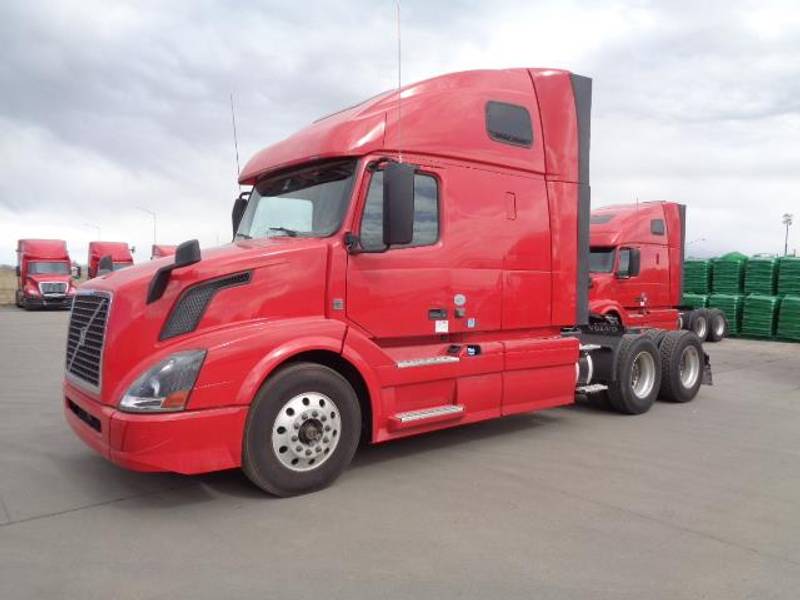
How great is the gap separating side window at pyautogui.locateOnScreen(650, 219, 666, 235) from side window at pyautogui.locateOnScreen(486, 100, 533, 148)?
29.7 feet

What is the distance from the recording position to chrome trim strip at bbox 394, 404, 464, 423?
5.38 meters

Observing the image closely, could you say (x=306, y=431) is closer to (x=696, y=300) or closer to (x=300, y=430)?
(x=300, y=430)

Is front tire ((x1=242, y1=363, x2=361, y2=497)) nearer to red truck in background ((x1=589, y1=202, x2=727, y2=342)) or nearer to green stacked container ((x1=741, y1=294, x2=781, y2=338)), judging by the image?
red truck in background ((x1=589, y1=202, x2=727, y2=342))

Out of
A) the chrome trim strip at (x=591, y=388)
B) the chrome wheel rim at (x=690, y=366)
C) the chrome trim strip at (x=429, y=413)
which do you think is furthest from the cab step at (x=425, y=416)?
the chrome wheel rim at (x=690, y=366)

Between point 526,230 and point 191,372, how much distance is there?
11.8 ft

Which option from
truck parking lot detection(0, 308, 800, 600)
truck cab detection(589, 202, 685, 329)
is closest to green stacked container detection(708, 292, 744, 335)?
truck cab detection(589, 202, 685, 329)

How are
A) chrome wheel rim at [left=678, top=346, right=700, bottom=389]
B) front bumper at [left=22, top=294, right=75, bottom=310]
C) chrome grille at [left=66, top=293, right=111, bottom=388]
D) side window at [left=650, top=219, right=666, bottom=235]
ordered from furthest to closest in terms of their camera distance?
front bumper at [left=22, top=294, right=75, bottom=310] < side window at [left=650, top=219, right=666, bottom=235] < chrome wheel rim at [left=678, top=346, right=700, bottom=389] < chrome grille at [left=66, top=293, right=111, bottom=388]

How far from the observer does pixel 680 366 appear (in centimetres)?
876

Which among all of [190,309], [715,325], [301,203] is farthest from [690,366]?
[715,325]

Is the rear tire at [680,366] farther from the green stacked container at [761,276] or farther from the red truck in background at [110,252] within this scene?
the red truck in background at [110,252]

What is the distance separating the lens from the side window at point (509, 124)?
6195 mm

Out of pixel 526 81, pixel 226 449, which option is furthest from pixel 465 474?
pixel 526 81

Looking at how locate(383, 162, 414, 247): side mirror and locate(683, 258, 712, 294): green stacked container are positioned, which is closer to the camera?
locate(383, 162, 414, 247): side mirror

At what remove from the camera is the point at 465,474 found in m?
5.40
